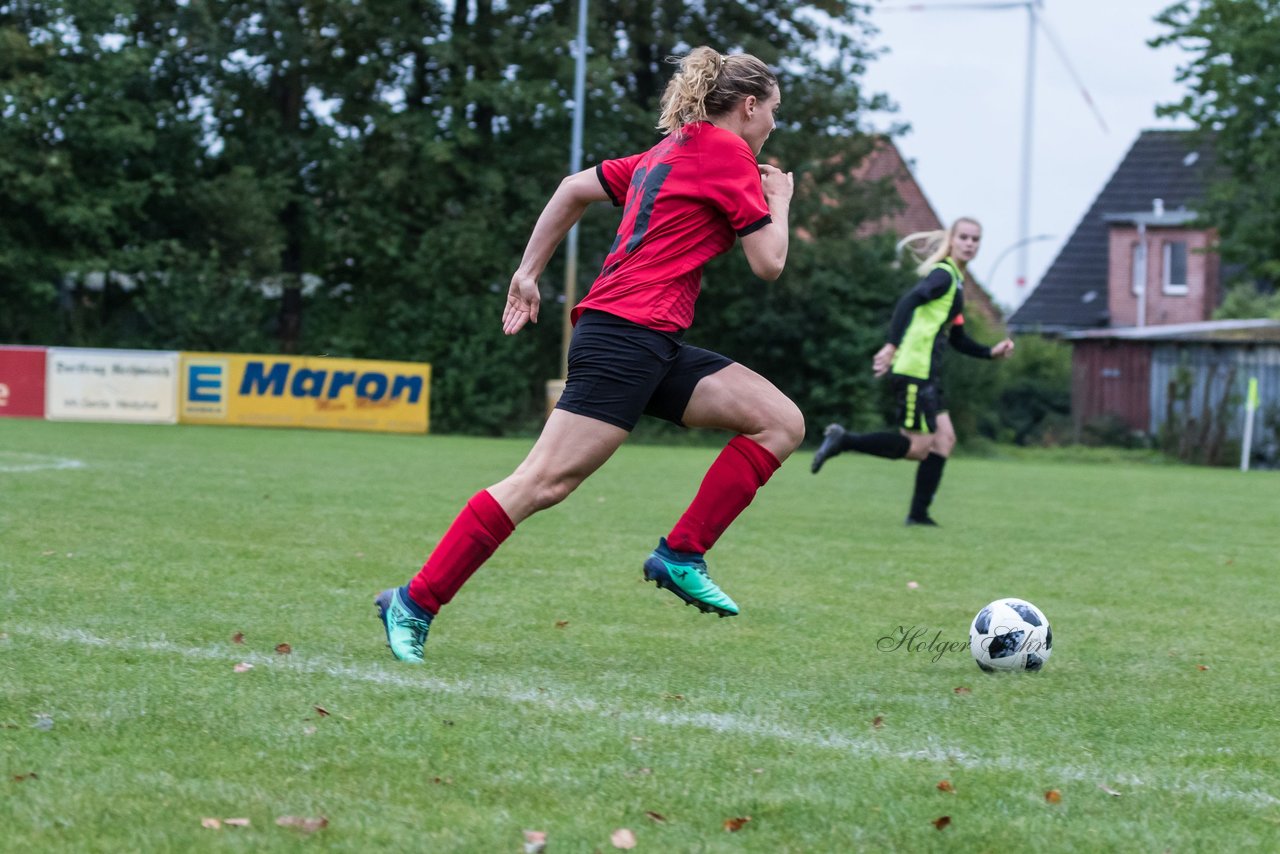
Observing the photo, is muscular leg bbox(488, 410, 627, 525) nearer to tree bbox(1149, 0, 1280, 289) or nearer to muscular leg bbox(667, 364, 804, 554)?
muscular leg bbox(667, 364, 804, 554)

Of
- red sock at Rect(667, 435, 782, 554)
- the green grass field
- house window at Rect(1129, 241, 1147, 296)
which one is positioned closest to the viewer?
the green grass field

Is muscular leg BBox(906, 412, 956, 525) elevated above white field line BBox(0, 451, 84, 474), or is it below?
above

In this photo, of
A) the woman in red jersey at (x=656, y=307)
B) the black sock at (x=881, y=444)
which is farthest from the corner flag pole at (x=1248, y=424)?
the woman in red jersey at (x=656, y=307)

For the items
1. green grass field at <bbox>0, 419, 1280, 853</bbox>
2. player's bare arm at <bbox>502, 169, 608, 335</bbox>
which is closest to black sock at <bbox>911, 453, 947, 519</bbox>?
green grass field at <bbox>0, 419, 1280, 853</bbox>

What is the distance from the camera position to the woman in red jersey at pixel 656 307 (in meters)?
4.60

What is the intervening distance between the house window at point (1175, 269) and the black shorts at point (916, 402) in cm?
4112

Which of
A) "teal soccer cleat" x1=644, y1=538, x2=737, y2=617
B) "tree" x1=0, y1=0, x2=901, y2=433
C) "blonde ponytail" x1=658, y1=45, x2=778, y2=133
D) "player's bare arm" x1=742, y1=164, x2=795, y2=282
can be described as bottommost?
"teal soccer cleat" x1=644, y1=538, x2=737, y2=617

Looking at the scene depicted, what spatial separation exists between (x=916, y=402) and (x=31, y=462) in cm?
754

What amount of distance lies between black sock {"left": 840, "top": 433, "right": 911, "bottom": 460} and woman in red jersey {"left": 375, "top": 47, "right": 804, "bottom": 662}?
5.23 meters

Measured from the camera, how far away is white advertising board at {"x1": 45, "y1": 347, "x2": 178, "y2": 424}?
2386 centimetres

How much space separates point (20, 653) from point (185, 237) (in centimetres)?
2731

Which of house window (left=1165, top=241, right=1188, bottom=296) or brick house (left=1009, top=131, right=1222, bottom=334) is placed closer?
brick house (left=1009, top=131, right=1222, bottom=334)

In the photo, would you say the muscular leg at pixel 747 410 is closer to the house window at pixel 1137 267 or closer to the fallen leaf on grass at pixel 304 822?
the fallen leaf on grass at pixel 304 822

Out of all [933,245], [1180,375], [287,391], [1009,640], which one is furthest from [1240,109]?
[1009,640]
